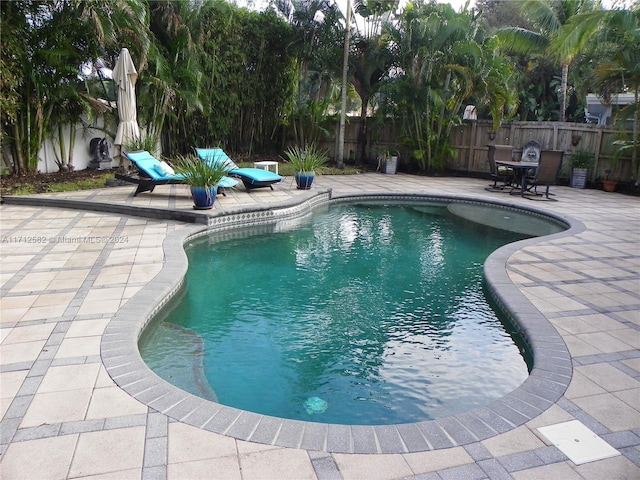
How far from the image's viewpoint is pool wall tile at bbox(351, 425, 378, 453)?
2.26 metres

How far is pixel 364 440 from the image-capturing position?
2.34 meters

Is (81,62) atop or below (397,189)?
atop

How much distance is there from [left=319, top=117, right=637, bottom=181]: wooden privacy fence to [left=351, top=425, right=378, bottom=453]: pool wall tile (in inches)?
453

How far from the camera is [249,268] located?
18.8 ft

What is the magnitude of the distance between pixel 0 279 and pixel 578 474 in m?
4.77

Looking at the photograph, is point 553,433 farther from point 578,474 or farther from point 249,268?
point 249,268

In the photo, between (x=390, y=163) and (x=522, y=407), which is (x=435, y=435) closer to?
(x=522, y=407)

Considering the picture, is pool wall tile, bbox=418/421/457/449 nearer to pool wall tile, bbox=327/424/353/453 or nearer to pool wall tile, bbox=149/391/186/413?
pool wall tile, bbox=327/424/353/453

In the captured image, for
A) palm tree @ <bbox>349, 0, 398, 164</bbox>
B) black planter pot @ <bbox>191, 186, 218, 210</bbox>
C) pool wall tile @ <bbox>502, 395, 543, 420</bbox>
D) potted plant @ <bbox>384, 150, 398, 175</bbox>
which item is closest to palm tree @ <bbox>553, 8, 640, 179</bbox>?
palm tree @ <bbox>349, 0, 398, 164</bbox>

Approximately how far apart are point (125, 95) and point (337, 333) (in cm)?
735

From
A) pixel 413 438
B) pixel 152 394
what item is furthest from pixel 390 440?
pixel 152 394

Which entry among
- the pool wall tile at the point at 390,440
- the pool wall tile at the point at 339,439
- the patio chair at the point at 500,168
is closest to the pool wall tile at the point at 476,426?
the pool wall tile at the point at 390,440

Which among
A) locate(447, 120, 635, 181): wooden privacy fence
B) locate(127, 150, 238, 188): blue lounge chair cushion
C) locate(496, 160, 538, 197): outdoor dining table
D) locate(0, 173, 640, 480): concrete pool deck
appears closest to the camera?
locate(0, 173, 640, 480): concrete pool deck

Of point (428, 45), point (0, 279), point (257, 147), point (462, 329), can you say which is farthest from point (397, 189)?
point (0, 279)
